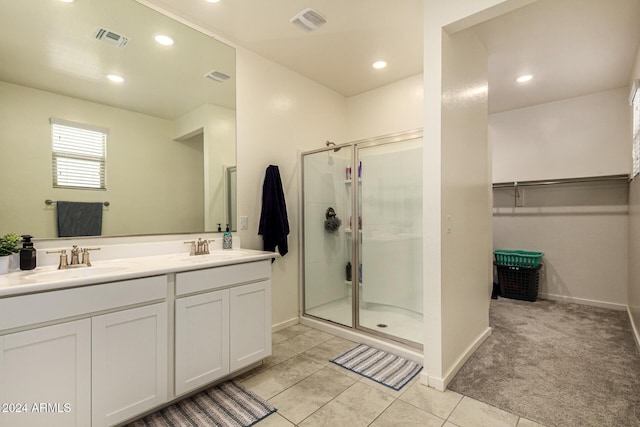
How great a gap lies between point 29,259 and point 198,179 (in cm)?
116

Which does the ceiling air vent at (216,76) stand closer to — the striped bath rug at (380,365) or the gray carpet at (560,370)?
the striped bath rug at (380,365)

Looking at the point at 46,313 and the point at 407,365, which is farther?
the point at 407,365

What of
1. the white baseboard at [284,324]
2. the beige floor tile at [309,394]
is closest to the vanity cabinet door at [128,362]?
the beige floor tile at [309,394]

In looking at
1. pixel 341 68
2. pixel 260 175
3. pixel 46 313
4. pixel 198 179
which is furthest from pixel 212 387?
pixel 341 68

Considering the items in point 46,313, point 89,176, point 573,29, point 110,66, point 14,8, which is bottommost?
point 46,313

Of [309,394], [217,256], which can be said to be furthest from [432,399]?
[217,256]

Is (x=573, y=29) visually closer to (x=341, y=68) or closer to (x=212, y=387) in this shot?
(x=341, y=68)

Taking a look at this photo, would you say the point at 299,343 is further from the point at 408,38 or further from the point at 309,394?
the point at 408,38

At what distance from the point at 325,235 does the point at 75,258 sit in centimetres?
209

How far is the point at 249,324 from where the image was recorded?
83.5 inches

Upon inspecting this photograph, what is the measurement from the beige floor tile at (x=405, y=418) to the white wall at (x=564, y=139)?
11.4 ft

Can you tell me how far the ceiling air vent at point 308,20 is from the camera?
2.31 metres

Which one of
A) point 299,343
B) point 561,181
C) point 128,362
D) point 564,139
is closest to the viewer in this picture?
point 128,362

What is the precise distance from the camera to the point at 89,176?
199cm
